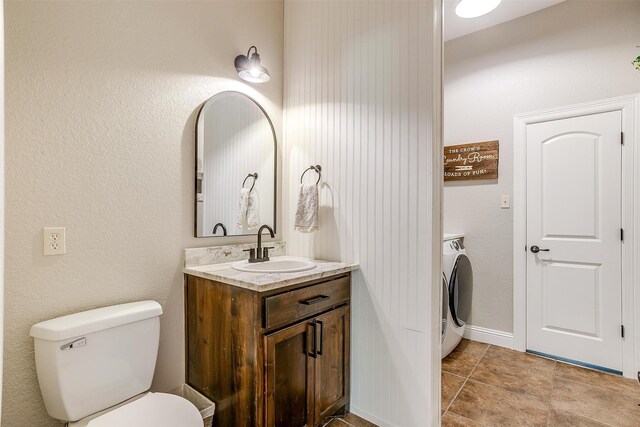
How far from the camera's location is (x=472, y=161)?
9.49 ft

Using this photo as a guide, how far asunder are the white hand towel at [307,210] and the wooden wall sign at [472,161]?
170 cm

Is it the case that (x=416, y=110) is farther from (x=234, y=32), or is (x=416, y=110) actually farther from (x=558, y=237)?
(x=558, y=237)

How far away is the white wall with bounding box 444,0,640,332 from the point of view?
7.50 ft

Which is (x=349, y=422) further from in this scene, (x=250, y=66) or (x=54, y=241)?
(x=250, y=66)

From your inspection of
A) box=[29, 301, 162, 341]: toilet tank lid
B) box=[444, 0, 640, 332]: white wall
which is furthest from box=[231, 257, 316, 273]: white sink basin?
box=[444, 0, 640, 332]: white wall

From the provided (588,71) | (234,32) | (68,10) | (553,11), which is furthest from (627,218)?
(68,10)

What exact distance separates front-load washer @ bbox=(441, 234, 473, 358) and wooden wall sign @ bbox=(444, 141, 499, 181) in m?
0.60

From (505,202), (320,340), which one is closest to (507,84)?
(505,202)

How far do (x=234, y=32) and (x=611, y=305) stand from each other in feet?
10.8

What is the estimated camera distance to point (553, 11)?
2510 millimetres

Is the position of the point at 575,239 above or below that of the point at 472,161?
below

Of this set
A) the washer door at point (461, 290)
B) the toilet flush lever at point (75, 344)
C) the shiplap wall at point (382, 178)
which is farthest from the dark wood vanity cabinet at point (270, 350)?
the washer door at point (461, 290)

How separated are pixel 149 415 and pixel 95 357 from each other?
332 millimetres

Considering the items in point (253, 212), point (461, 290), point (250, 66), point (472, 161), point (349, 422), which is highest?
point (250, 66)
